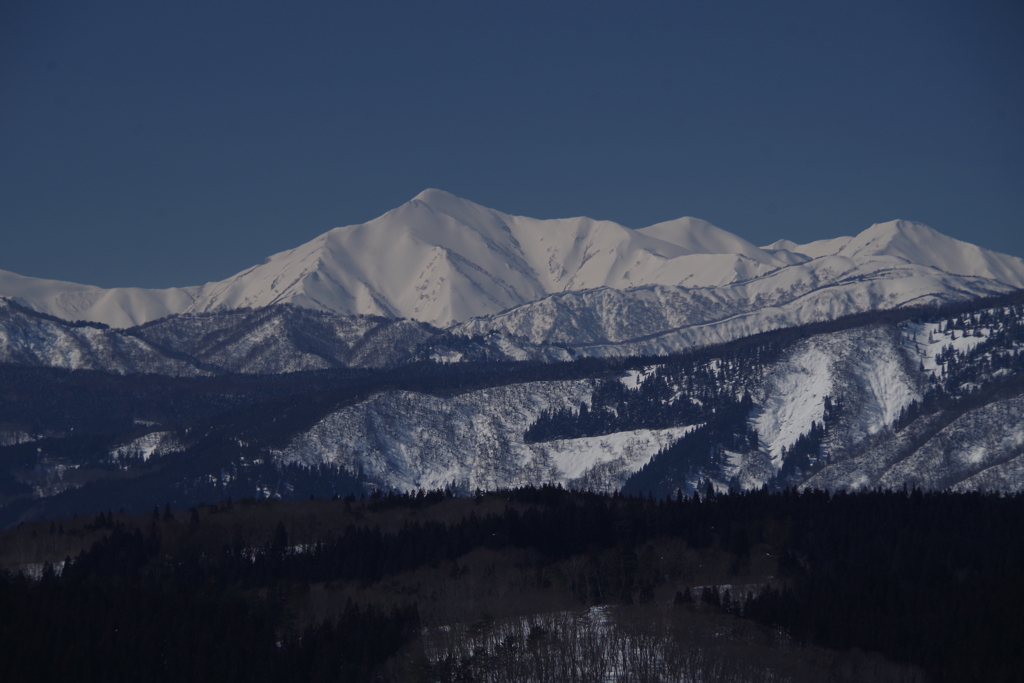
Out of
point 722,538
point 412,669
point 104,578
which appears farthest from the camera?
point 722,538

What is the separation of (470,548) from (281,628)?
37.1m

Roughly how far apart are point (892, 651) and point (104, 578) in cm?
8366

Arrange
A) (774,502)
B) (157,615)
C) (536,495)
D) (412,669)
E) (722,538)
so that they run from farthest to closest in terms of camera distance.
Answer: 1. (536,495)
2. (774,502)
3. (722,538)
4. (157,615)
5. (412,669)

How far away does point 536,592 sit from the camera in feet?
447

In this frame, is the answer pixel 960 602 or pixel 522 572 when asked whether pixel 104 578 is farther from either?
pixel 960 602

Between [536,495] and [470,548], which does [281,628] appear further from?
[536,495]

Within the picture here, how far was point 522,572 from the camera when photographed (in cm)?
14475

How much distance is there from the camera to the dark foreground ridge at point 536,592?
108688 mm

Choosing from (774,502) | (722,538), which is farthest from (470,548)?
(774,502)

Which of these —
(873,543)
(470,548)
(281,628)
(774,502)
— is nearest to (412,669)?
(281,628)

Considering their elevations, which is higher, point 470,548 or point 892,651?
point 470,548

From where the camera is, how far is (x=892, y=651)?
112 m

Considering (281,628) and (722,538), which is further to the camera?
(722,538)

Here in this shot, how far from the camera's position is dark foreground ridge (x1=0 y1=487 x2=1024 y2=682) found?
109 metres
